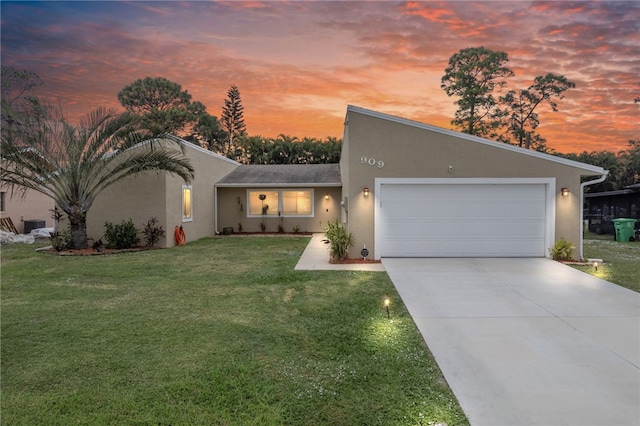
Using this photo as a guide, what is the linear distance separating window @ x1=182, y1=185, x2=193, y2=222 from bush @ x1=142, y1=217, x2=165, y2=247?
1478mm

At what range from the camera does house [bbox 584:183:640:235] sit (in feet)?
55.9

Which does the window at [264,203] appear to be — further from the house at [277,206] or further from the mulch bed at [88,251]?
the mulch bed at [88,251]

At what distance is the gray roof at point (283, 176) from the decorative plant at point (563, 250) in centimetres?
915

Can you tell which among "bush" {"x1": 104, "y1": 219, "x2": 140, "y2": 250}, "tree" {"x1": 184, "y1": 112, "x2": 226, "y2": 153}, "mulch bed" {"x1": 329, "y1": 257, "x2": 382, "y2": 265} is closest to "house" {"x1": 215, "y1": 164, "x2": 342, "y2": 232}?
"bush" {"x1": 104, "y1": 219, "x2": 140, "y2": 250}

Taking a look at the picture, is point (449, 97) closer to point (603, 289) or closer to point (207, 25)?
point (207, 25)

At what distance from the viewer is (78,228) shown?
11867mm

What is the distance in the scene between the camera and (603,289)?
22.1ft

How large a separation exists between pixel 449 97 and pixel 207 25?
825 inches

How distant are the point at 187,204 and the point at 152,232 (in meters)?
2.32

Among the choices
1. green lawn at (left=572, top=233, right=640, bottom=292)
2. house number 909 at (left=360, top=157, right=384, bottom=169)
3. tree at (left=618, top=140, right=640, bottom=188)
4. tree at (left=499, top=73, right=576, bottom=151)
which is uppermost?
tree at (left=499, top=73, right=576, bottom=151)

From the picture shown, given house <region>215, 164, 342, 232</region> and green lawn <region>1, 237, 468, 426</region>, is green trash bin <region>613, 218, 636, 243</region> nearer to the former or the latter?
house <region>215, 164, 342, 232</region>

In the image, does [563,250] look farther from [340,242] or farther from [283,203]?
[283,203]

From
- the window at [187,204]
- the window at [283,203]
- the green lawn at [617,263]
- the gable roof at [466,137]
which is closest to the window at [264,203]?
the window at [283,203]

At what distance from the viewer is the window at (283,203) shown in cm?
1766
